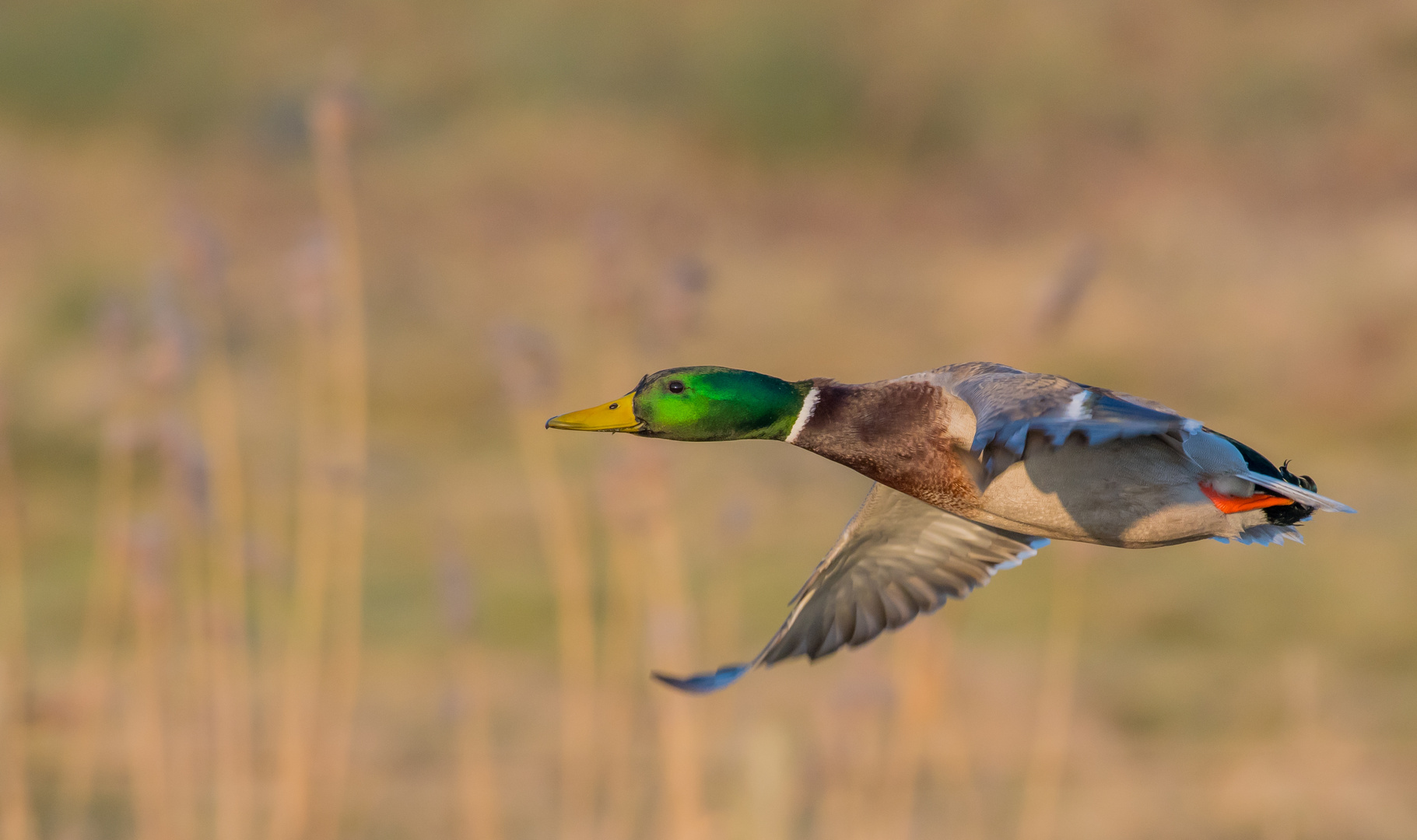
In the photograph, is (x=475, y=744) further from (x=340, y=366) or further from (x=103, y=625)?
(x=103, y=625)

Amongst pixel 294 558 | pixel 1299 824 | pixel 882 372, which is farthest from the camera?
pixel 882 372

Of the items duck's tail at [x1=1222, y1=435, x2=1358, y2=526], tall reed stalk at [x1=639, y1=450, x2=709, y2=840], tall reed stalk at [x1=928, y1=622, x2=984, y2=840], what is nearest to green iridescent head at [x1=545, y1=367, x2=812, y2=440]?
duck's tail at [x1=1222, y1=435, x2=1358, y2=526]

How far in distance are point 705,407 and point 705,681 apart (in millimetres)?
370

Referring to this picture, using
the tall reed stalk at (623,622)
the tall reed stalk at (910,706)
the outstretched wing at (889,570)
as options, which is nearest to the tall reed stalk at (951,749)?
the tall reed stalk at (910,706)

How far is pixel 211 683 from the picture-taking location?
341 centimetres

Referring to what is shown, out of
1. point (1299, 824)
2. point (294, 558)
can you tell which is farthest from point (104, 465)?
point (1299, 824)

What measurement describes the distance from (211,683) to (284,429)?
3549 mm

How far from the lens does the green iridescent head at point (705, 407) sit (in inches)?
74.0

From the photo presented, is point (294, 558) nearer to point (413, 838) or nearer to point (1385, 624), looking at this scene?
point (413, 838)

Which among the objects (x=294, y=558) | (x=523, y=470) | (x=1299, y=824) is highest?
(x=523, y=470)

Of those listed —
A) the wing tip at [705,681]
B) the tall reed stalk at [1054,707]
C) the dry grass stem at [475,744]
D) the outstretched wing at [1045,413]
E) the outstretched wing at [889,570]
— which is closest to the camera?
the outstretched wing at [1045,413]

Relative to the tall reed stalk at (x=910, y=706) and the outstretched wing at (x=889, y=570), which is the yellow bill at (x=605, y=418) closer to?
the outstretched wing at (x=889, y=570)

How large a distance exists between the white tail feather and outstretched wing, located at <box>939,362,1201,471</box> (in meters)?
0.10

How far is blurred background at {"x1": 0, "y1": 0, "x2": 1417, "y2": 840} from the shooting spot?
2877mm
